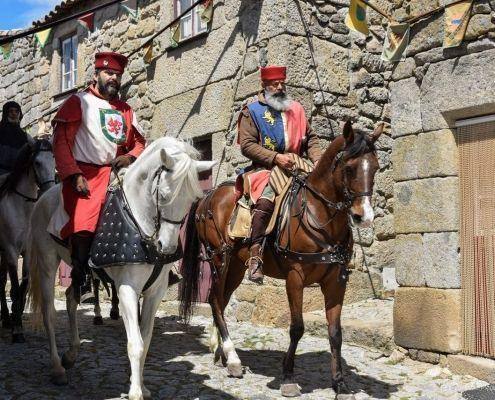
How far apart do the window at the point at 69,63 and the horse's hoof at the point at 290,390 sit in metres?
9.37

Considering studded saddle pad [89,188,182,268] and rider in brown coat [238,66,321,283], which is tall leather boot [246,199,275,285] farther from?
studded saddle pad [89,188,182,268]

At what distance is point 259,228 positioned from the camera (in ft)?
18.2

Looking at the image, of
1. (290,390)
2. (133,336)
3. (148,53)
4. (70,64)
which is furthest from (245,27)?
(70,64)

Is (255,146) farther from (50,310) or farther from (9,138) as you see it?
(9,138)

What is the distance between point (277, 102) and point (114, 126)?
1587 mm

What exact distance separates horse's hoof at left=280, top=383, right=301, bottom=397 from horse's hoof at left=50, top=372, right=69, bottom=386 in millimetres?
1726

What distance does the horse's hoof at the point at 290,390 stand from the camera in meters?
5.15

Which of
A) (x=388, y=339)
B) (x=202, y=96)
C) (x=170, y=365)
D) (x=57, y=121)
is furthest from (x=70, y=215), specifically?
(x=202, y=96)

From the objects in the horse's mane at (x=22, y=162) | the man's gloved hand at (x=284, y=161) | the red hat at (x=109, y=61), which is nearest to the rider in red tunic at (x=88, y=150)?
the red hat at (x=109, y=61)

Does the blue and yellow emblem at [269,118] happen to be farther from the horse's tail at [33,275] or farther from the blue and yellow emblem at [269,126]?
the horse's tail at [33,275]

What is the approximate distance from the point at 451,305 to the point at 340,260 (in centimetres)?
147

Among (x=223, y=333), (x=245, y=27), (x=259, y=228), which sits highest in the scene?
(x=245, y=27)

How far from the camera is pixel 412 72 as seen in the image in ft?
21.5

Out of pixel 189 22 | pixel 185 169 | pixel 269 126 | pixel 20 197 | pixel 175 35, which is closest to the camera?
pixel 185 169
